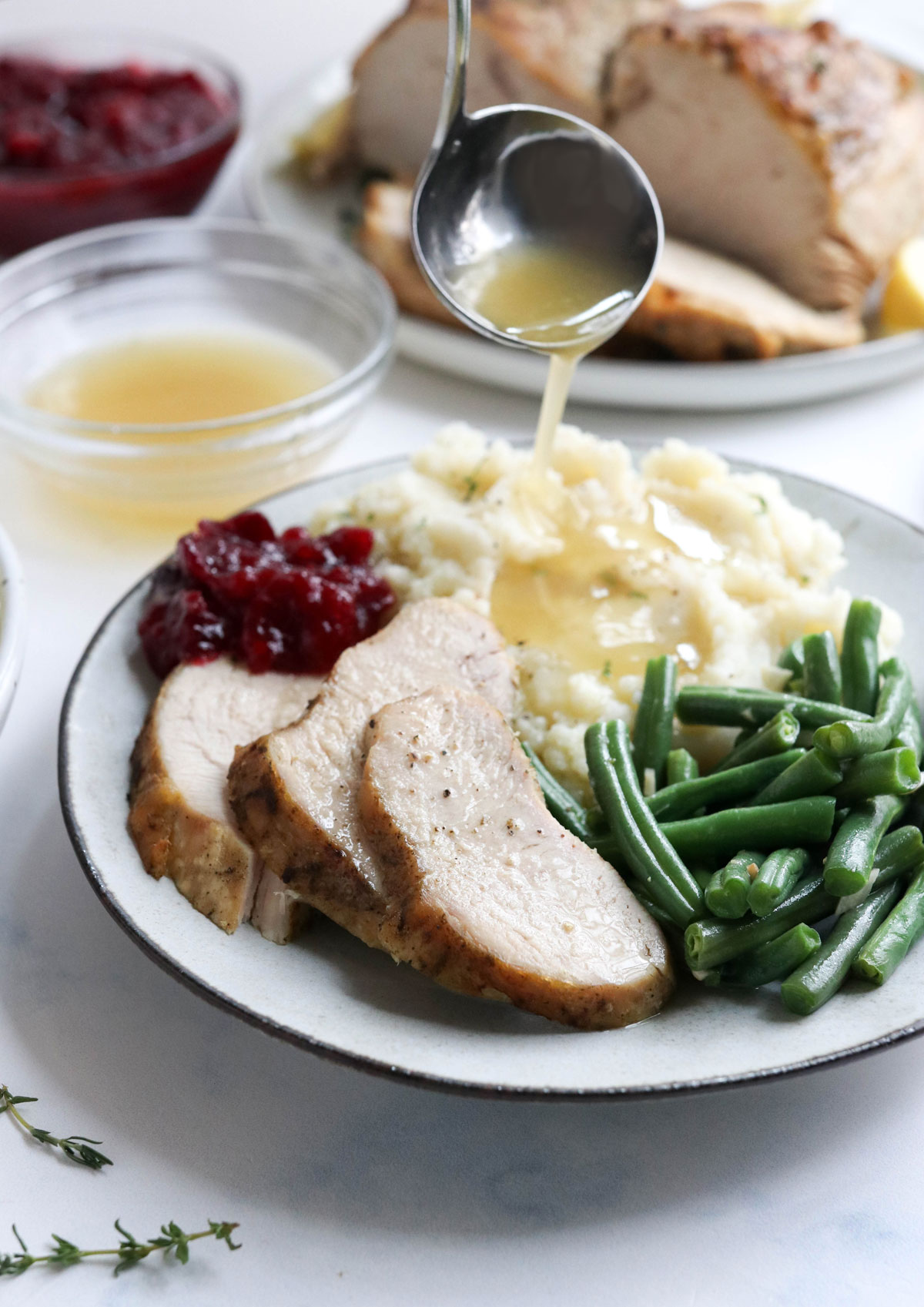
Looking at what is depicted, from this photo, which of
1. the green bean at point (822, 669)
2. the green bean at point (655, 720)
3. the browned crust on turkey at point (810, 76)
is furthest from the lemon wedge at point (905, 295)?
the green bean at point (655, 720)

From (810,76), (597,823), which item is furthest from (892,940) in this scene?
(810,76)

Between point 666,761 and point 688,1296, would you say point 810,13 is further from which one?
point 688,1296

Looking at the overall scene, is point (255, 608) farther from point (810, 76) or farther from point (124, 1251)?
point (810, 76)

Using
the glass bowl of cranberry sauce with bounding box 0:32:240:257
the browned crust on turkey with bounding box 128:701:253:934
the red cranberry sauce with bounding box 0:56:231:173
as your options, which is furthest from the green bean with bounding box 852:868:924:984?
the red cranberry sauce with bounding box 0:56:231:173

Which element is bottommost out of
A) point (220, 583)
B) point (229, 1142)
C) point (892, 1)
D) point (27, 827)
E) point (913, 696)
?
point (27, 827)

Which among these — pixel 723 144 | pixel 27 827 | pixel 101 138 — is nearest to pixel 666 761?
pixel 27 827

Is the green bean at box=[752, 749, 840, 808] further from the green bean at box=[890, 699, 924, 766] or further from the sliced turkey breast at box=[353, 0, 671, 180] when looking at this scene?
the sliced turkey breast at box=[353, 0, 671, 180]
